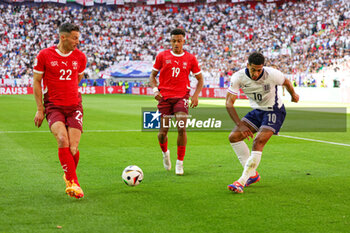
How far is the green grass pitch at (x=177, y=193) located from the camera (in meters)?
4.97

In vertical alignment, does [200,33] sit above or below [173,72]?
above

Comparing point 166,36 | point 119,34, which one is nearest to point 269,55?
point 166,36

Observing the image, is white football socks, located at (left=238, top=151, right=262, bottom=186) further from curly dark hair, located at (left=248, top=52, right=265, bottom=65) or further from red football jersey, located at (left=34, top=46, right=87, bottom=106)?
red football jersey, located at (left=34, top=46, right=87, bottom=106)

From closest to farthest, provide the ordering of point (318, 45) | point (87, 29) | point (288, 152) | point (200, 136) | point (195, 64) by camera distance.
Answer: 1. point (195, 64)
2. point (288, 152)
3. point (200, 136)
4. point (318, 45)
5. point (87, 29)

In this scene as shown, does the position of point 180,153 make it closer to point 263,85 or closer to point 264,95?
point 264,95

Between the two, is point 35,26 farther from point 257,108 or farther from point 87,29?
point 257,108

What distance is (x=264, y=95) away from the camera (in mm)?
6984

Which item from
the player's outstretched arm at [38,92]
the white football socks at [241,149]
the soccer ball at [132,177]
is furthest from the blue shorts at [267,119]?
the player's outstretched arm at [38,92]

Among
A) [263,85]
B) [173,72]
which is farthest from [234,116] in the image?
[173,72]

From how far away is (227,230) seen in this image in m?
4.73

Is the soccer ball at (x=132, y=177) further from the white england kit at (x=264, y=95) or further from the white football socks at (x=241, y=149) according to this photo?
the white england kit at (x=264, y=95)

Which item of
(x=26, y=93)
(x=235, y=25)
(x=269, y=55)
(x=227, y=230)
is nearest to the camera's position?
(x=227, y=230)

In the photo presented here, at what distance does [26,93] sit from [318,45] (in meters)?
31.1

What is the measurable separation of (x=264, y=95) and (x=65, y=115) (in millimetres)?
2843
